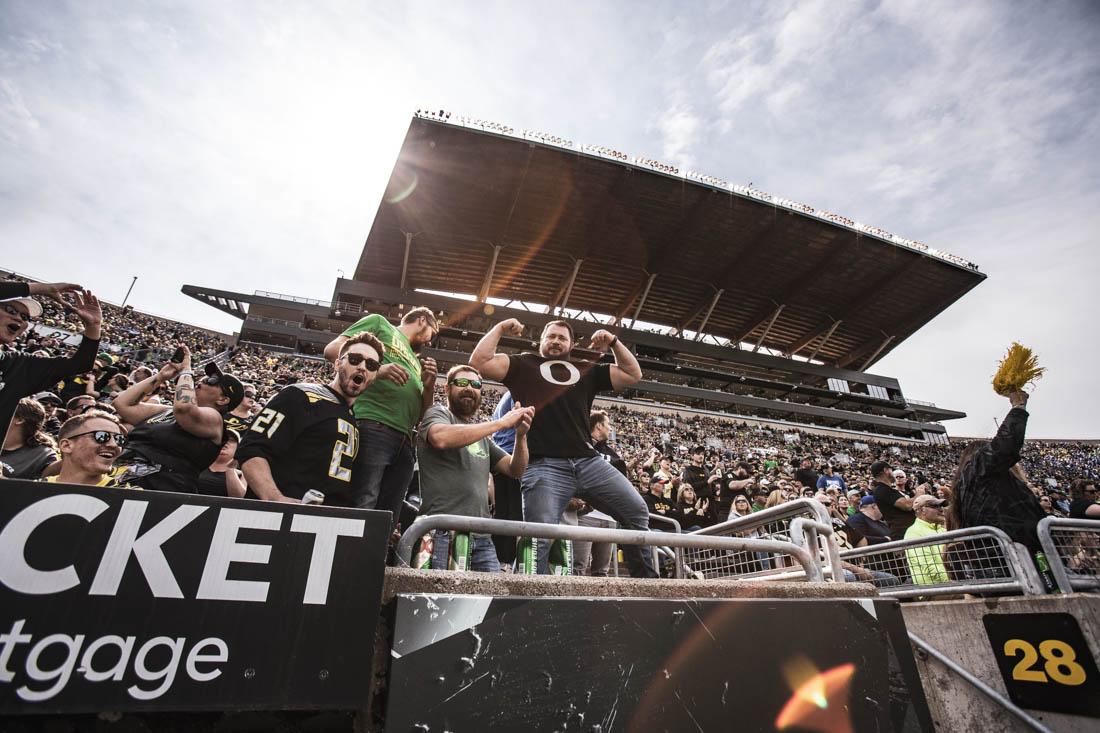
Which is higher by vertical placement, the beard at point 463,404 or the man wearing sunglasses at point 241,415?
the man wearing sunglasses at point 241,415

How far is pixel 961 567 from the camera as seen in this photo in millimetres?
3592

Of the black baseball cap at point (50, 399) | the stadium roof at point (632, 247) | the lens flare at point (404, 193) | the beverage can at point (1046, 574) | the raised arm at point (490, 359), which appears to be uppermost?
the stadium roof at point (632, 247)

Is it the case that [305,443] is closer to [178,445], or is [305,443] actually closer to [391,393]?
[391,393]

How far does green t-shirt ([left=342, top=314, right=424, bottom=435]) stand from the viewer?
2.81 metres

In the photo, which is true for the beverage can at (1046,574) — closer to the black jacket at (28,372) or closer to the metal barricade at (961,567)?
the metal barricade at (961,567)

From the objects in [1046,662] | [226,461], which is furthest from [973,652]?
[226,461]

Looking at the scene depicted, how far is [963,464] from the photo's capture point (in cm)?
397

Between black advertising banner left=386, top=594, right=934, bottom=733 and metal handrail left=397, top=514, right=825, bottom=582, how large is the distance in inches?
8.6

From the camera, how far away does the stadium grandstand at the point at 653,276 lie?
27000 mm

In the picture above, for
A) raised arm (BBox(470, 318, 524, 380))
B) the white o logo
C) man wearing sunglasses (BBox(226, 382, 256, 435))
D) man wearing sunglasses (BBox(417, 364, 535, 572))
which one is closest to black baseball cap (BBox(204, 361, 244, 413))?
man wearing sunglasses (BBox(226, 382, 256, 435))

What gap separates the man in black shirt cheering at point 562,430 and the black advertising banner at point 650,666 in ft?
3.84

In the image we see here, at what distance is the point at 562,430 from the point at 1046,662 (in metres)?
2.99

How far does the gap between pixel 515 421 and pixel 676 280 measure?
3438 centimetres

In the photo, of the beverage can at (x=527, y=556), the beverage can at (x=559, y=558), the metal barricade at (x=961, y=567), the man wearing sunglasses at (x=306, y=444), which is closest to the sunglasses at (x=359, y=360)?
the man wearing sunglasses at (x=306, y=444)
